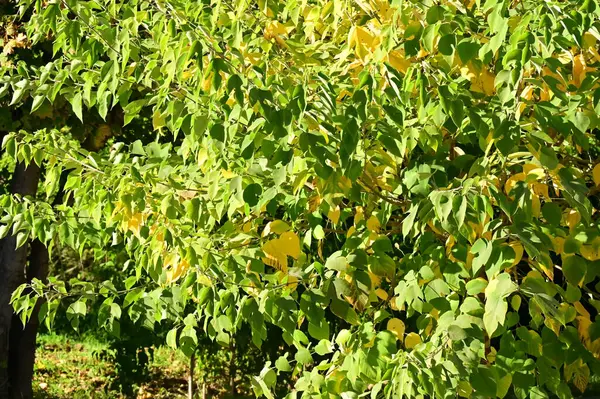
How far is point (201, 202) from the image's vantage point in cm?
337

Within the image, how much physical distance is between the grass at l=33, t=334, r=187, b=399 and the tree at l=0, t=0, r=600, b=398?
6.16m

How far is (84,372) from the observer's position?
1216 centimetres

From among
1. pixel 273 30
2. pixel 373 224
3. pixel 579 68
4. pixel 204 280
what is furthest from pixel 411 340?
pixel 273 30

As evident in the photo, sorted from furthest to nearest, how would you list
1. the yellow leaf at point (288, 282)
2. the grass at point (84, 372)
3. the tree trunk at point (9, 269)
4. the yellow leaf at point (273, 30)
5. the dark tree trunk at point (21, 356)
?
the grass at point (84, 372) < the dark tree trunk at point (21, 356) < the tree trunk at point (9, 269) < the yellow leaf at point (273, 30) < the yellow leaf at point (288, 282)

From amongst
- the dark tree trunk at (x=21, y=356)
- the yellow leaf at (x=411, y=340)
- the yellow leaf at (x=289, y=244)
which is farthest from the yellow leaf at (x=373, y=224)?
the dark tree trunk at (x=21, y=356)

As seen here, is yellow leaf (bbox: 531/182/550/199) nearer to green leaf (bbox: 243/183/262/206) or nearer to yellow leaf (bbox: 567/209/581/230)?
yellow leaf (bbox: 567/209/581/230)

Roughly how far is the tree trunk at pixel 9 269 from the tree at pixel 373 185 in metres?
4.21

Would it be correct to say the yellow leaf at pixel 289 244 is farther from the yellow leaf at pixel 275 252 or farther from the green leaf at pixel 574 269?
the green leaf at pixel 574 269

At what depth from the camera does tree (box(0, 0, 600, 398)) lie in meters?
2.62

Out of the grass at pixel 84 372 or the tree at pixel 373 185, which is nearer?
the tree at pixel 373 185

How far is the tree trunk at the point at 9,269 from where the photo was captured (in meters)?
7.73

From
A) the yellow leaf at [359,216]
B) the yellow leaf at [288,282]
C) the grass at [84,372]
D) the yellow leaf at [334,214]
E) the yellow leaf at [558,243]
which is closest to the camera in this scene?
the yellow leaf at [558,243]

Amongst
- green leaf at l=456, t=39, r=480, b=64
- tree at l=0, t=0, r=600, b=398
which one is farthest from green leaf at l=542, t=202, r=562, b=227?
green leaf at l=456, t=39, r=480, b=64

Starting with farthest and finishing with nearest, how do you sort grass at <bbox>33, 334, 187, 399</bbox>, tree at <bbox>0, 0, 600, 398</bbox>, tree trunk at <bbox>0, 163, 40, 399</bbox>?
grass at <bbox>33, 334, 187, 399</bbox>
tree trunk at <bbox>0, 163, 40, 399</bbox>
tree at <bbox>0, 0, 600, 398</bbox>
